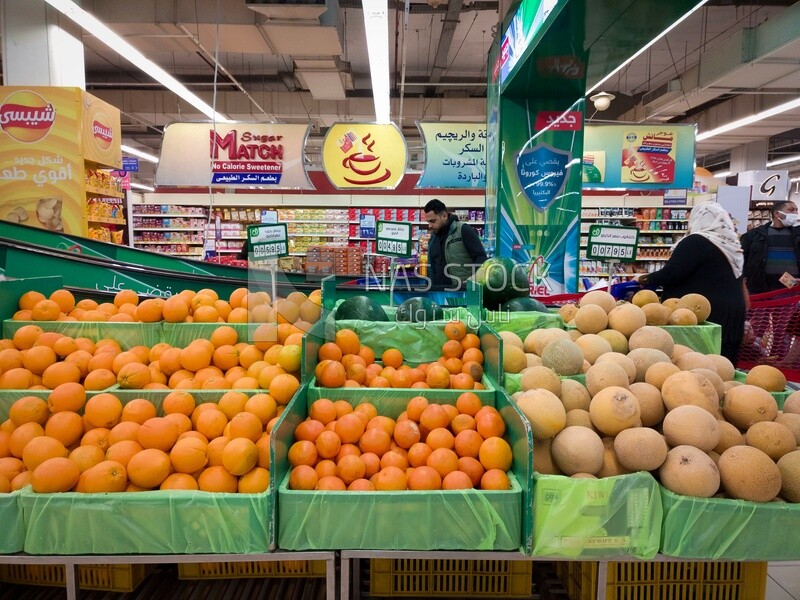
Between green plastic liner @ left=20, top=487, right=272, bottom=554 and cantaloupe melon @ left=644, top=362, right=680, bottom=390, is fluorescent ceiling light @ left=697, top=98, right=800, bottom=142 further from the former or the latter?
green plastic liner @ left=20, top=487, right=272, bottom=554

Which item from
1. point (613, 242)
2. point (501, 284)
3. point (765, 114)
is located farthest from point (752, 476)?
point (765, 114)

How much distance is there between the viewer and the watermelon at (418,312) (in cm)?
261

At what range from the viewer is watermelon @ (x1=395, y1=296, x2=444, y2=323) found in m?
2.61

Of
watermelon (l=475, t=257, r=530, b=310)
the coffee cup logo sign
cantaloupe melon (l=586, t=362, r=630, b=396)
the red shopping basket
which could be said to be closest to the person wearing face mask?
the red shopping basket

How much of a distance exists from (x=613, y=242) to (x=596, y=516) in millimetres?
1944

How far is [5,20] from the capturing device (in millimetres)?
6387

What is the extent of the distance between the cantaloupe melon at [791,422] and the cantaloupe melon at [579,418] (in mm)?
642

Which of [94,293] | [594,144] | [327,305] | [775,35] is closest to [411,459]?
[327,305]

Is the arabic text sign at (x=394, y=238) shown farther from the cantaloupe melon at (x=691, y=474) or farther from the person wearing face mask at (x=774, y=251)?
the person wearing face mask at (x=774, y=251)

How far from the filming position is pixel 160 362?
7.26 feet

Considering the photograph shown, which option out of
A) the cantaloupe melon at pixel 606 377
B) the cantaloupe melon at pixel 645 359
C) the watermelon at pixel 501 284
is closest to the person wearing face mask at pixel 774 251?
the watermelon at pixel 501 284

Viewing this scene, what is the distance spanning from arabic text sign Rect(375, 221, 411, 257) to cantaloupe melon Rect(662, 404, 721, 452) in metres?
2.20

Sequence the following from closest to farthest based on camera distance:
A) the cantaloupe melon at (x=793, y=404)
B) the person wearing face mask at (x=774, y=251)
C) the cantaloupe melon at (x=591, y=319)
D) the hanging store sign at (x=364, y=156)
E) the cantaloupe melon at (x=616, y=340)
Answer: the cantaloupe melon at (x=793, y=404), the cantaloupe melon at (x=616, y=340), the cantaloupe melon at (x=591, y=319), the person wearing face mask at (x=774, y=251), the hanging store sign at (x=364, y=156)

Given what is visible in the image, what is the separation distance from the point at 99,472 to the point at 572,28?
13.0 ft
